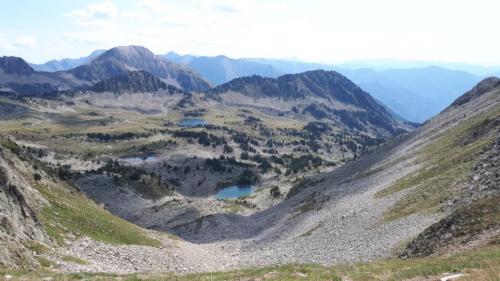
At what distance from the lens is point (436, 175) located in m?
70.6

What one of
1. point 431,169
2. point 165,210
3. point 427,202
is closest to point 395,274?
point 427,202

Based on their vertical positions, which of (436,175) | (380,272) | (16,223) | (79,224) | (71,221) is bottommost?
(79,224)

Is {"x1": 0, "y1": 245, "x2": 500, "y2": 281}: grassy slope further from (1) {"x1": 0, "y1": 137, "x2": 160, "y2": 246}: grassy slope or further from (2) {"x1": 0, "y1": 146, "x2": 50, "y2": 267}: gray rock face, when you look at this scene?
(1) {"x1": 0, "y1": 137, "x2": 160, "y2": 246}: grassy slope

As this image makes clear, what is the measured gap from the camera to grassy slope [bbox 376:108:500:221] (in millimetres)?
59013

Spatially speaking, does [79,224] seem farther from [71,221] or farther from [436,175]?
[436,175]

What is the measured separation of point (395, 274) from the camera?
89.1ft

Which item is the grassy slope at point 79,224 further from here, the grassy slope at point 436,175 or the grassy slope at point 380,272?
the grassy slope at point 436,175

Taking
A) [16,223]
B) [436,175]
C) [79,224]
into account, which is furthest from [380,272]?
[436,175]

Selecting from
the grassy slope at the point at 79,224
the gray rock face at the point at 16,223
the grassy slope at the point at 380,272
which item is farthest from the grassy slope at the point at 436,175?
the gray rock face at the point at 16,223

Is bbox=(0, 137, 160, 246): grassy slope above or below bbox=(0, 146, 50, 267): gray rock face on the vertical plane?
below

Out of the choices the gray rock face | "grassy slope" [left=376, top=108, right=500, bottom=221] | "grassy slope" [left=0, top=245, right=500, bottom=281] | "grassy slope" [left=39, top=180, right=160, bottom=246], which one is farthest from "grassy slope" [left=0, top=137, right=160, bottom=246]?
"grassy slope" [left=376, top=108, right=500, bottom=221]

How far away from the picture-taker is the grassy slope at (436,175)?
5901 centimetres

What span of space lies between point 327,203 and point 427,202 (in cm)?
3610

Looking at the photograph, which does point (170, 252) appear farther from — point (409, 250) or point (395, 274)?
point (395, 274)
